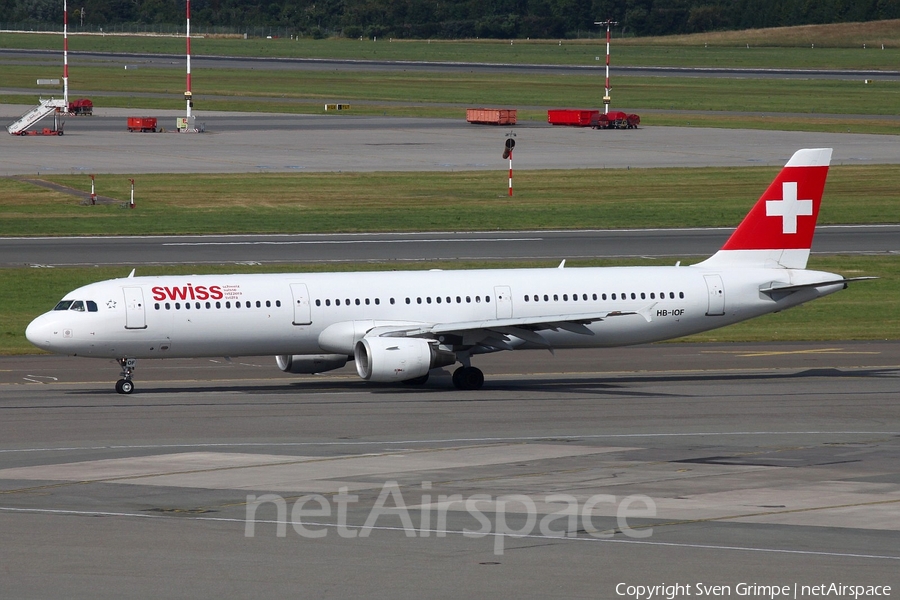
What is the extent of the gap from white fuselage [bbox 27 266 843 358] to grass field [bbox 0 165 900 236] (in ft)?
112

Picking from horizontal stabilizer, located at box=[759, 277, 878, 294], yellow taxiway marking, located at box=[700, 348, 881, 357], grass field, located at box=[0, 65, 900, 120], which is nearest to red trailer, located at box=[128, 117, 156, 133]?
grass field, located at box=[0, 65, 900, 120]

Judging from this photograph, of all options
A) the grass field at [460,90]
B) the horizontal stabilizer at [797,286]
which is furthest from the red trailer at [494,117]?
the horizontal stabilizer at [797,286]

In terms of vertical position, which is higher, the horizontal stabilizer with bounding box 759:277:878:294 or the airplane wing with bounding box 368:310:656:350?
the horizontal stabilizer with bounding box 759:277:878:294

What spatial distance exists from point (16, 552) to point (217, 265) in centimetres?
4328

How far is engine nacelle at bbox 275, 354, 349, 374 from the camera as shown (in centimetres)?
4382

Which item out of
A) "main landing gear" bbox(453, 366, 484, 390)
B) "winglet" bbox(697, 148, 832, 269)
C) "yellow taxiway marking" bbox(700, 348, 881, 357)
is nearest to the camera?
"main landing gear" bbox(453, 366, 484, 390)

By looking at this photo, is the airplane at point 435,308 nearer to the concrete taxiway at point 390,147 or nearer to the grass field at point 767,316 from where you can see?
the grass field at point 767,316

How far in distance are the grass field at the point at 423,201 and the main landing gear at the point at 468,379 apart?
36122 mm

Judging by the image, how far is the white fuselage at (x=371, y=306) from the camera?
41281 mm

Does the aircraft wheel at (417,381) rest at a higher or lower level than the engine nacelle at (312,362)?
lower

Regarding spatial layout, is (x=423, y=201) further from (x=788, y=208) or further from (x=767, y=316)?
(x=788, y=208)

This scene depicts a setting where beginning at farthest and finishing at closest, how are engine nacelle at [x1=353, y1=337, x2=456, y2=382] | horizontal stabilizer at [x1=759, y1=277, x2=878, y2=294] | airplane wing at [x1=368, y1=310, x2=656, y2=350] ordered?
horizontal stabilizer at [x1=759, y1=277, x2=878, y2=294], airplane wing at [x1=368, y1=310, x2=656, y2=350], engine nacelle at [x1=353, y1=337, x2=456, y2=382]

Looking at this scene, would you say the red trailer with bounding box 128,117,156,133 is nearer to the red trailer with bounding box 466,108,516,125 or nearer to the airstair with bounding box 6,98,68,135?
the airstair with bounding box 6,98,68,135

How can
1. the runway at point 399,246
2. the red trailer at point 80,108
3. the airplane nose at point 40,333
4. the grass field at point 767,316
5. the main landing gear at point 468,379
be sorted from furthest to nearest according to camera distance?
the red trailer at point 80,108
the runway at point 399,246
the grass field at point 767,316
the main landing gear at point 468,379
the airplane nose at point 40,333
